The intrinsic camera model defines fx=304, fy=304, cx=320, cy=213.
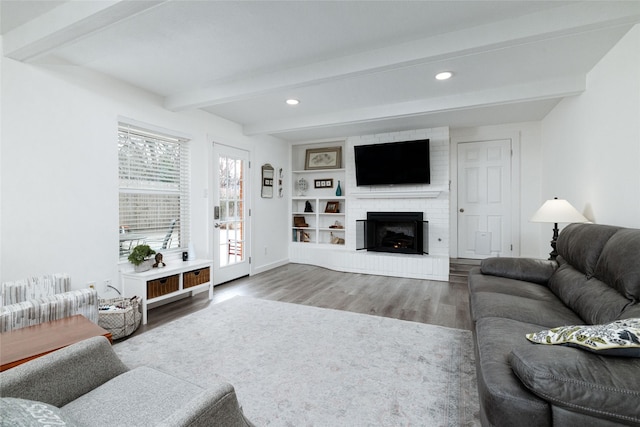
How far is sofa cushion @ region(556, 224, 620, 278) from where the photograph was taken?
197 centimetres

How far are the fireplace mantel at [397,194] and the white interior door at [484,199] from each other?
722 millimetres

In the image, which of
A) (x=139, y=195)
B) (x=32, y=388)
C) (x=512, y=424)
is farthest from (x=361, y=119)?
(x=32, y=388)

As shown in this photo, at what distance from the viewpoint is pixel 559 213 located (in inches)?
116

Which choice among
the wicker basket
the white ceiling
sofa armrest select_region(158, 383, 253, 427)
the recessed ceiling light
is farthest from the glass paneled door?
sofa armrest select_region(158, 383, 253, 427)

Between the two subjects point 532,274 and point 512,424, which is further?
point 532,274

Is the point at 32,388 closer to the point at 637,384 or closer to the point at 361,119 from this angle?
the point at 637,384

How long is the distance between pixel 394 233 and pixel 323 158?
6.50 feet

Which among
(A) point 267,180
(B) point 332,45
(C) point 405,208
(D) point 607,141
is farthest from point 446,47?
(A) point 267,180

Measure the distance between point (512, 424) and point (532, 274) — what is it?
75.6 inches

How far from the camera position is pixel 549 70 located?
9.58ft

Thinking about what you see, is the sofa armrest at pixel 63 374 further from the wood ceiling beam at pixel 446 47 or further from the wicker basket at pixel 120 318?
the wood ceiling beam at pixel 446 47

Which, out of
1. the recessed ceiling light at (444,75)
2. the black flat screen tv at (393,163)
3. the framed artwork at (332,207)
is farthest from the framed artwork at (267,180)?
the recessed ceiling light at (444,75)

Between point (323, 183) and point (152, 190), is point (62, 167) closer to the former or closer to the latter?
point (152, 190)

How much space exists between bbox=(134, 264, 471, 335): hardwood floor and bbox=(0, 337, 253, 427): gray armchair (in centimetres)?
174
